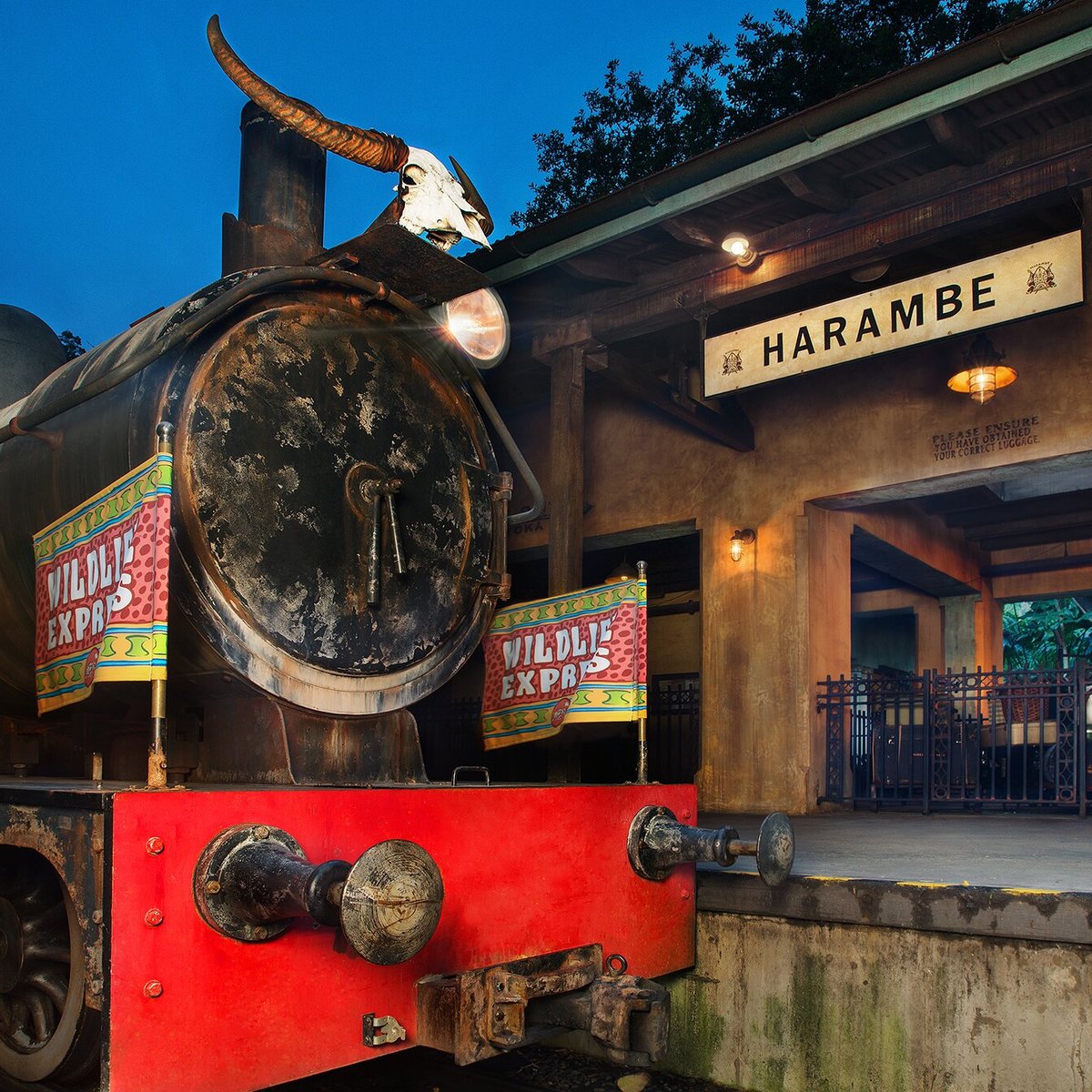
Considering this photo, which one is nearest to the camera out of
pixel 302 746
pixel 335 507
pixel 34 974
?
pixel 34 974

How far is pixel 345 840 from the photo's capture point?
9.34ft

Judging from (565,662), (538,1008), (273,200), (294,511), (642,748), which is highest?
(273,200)

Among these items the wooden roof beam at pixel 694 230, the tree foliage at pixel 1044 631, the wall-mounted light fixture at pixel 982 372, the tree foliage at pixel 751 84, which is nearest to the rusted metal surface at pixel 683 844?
the wooden roof beam at pixel 694 230

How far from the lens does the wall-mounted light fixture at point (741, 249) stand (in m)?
6.33

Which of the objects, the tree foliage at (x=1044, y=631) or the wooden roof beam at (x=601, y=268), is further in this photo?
the tree foliage at (x=1044, y=631)

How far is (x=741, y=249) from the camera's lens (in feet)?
20.9

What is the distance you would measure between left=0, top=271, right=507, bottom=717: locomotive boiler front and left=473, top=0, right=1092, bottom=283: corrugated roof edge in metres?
2.28

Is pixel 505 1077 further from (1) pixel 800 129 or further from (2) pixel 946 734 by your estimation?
(2) pixel 946 734

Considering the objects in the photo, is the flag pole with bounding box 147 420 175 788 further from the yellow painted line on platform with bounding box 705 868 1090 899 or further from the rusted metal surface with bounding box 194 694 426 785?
the yellow painted line on platform with bounding box 705 868 1090 899

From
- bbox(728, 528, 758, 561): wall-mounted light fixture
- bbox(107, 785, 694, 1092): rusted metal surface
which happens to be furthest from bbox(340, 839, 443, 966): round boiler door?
bbox(728, 528, 758, 561): wall-mounted light fixture

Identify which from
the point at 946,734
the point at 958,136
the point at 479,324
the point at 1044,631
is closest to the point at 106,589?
the point at 479,324

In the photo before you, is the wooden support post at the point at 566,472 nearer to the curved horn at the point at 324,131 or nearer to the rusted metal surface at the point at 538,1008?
the curved horn at the point at 324,131

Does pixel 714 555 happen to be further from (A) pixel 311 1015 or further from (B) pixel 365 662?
(A) pixel 311 1015

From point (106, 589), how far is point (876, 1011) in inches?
111
